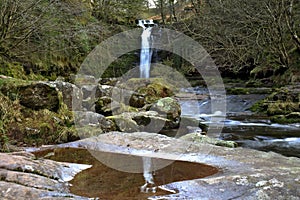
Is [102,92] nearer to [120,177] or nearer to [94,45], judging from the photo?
[120,177]

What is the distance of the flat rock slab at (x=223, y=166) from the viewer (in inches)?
97.5

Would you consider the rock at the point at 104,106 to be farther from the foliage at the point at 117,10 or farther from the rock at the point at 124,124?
the foliage at the point at 117,10

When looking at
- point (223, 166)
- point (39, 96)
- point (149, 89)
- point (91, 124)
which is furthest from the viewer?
point (149, 89)

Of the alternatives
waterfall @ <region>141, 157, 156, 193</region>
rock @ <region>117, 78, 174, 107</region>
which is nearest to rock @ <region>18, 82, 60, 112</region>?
waterfall @ <region>141, 157, 156, 193</region>

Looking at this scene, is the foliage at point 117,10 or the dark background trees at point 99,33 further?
the foliage at point 117,10

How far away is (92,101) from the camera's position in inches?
322

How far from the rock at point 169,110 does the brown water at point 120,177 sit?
384 centimetres

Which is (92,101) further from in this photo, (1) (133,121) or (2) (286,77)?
(2) (286,77)

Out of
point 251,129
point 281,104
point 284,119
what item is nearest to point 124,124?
point 251,129

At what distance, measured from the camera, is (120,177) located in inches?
118

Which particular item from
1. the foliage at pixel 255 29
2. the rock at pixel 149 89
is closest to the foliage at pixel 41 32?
the rock at pixel 149 89

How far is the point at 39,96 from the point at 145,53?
15.5 meters

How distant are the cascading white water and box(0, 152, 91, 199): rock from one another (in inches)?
638

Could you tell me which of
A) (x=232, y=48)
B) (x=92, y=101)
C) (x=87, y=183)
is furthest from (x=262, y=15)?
(x=87, y=183)
